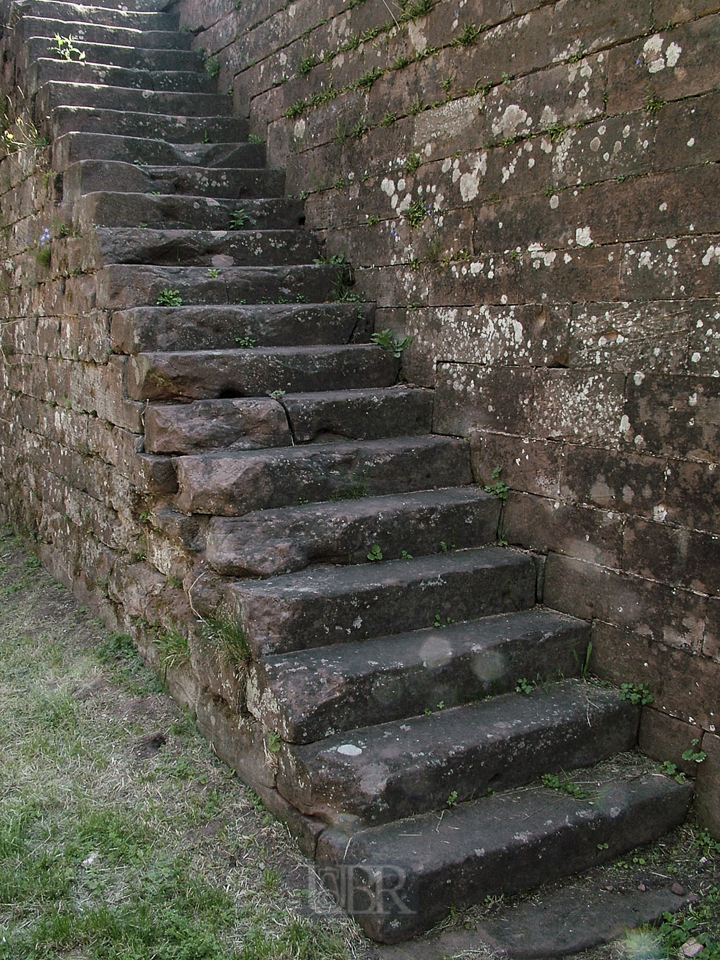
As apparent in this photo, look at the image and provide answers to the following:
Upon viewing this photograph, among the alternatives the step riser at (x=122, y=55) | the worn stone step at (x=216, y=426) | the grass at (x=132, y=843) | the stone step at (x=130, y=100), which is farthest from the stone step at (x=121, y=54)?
the grass at (x=132, y=843)

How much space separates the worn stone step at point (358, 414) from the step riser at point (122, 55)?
3747mm

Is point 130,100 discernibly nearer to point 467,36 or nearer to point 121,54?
point 121,54

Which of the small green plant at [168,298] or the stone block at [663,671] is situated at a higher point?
the small green plant at [168,298]

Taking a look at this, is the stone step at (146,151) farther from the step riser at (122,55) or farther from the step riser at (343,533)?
the step riser at (343,533)

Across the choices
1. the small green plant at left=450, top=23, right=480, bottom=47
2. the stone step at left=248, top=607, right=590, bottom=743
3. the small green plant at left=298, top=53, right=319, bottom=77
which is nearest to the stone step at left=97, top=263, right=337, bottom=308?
the small green plant at left=298, top=53, right=319, bottom=77

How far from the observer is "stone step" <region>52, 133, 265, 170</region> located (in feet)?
17.2

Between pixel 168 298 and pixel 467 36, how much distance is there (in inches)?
80.8

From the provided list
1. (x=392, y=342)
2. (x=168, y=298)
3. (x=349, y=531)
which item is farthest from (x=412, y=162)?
(x=349, y=531)

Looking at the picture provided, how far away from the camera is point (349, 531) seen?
147 inches

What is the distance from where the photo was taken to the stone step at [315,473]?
376 cm

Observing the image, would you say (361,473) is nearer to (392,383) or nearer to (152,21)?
(392,383)

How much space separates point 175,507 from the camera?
4.02 meters

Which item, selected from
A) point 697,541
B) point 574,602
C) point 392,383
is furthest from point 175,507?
point 697,541

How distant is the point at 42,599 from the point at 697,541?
4.60m
